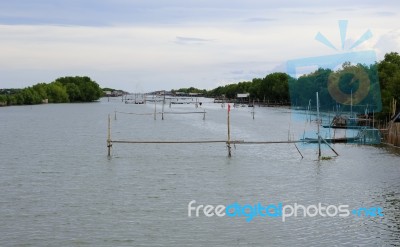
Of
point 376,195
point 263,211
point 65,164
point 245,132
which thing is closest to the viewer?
point 263,211

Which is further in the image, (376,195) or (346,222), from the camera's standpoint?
(376,195)

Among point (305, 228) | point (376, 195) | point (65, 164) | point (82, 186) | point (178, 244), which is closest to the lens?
point (178, 244)

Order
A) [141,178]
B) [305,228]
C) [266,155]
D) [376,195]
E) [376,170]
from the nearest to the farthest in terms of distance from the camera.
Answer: [305,228]
[376,195]
[141,178]
[376,170]
[266,155]

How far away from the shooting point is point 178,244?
19.0 metres

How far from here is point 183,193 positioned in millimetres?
26922

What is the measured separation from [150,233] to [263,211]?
5149 millimetres

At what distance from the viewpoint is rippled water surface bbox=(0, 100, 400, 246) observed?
19766mm

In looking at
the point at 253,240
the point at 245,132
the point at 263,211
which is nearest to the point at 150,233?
the point at 253,240

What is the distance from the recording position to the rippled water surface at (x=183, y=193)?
64.8 feet

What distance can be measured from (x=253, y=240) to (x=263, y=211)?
12.9 feet

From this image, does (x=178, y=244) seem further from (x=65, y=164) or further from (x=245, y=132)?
(x=245, y=132)

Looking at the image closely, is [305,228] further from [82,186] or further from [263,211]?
[82,186]

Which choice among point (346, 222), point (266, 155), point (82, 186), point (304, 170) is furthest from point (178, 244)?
point (266, 155)

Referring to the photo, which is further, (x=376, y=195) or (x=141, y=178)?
(x=141, y=178)
